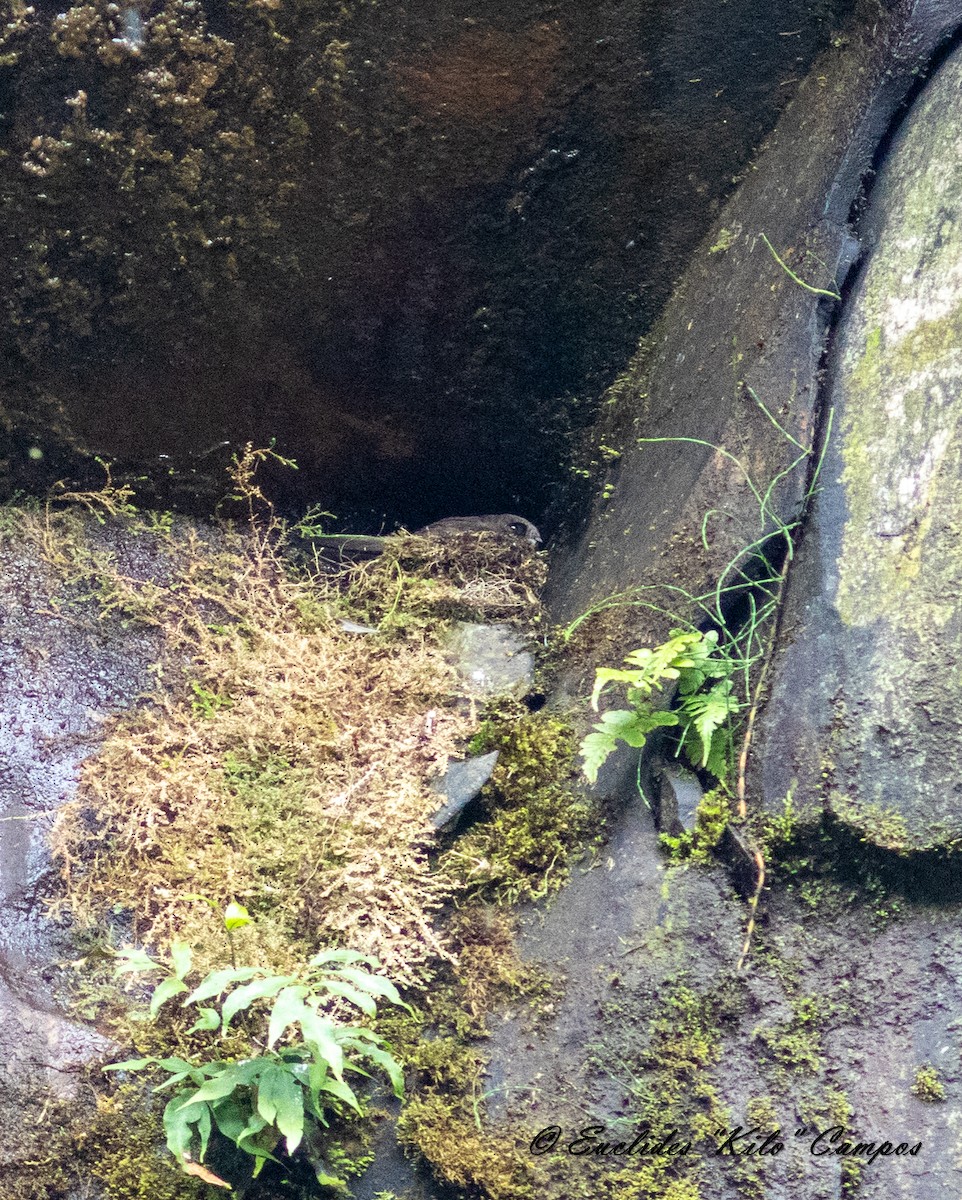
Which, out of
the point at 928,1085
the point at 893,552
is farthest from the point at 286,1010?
the point at 893,552

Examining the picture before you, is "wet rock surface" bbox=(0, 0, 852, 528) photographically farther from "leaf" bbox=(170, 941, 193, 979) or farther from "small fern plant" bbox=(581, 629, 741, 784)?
"leaf" bbox=(170, 941, 193, 979)

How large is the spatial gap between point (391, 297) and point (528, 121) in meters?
0.77

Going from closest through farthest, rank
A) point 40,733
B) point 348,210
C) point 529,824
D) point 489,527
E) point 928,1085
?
point 928,1085
point 529,824
point 348,210
point 40,733
point 489,527

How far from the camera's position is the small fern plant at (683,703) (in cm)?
271

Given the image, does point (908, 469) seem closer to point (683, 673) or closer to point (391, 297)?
point (683, 673)

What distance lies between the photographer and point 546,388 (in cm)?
379

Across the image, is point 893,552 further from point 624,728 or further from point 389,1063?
point 389,1063

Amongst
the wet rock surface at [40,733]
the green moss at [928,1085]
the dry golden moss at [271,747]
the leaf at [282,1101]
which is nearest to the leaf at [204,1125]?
the leaf at [282,1101]

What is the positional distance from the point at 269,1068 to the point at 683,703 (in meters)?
1.52

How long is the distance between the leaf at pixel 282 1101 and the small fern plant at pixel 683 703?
3.74 feet

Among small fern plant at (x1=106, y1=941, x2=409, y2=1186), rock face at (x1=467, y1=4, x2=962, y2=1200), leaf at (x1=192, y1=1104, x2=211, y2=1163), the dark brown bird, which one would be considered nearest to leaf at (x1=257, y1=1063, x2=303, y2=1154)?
small fern plant at (x1=106, y1=941, x2=409, y2=1186)

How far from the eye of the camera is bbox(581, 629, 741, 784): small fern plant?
8.88ft

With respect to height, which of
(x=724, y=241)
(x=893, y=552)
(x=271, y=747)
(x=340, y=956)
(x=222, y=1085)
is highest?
(x=724, y=241)

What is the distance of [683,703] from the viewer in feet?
9.30
